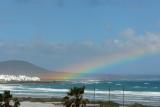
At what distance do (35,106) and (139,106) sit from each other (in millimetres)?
17533

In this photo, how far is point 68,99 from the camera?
45.6 meters

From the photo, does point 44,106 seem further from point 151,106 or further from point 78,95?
point 78,95

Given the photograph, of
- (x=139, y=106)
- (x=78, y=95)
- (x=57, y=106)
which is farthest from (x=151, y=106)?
(x=78, y=95)

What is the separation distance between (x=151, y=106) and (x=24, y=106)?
73.2ft

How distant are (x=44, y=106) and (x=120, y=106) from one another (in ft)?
42.2

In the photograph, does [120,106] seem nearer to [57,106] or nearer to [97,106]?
[97,106]

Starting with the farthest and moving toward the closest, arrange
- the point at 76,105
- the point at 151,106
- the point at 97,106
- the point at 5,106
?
the point at 151,106, the point at 97,106, the point at 76,105, the point at 5,106

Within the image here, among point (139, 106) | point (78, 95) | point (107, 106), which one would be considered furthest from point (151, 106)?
point (78, 95)

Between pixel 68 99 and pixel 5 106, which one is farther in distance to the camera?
pixel 68 99

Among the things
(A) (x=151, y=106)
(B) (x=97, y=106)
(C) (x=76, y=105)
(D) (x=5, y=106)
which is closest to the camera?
(D) (x=5, y=106)

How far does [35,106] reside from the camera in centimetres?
7650

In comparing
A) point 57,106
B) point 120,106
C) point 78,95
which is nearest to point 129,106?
point 120,106

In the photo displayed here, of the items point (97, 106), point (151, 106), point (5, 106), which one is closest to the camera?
→ point (5, 106)

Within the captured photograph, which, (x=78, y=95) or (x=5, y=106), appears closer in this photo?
(x=5, y=106)
